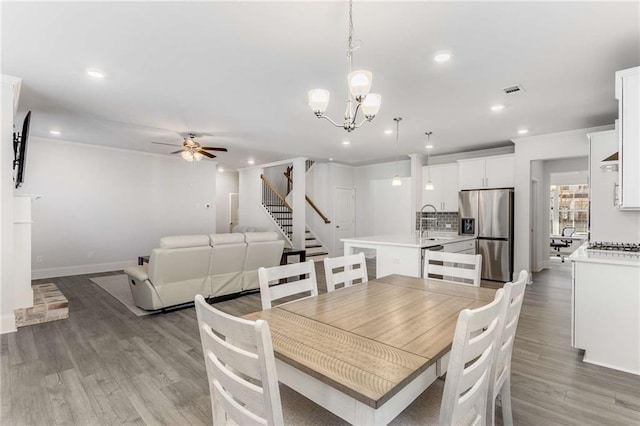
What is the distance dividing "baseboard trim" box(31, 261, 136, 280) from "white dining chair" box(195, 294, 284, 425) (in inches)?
273

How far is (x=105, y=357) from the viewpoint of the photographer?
9.28 ft

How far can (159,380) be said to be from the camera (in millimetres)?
2447

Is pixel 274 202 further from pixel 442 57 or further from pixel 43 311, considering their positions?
pixel 442 57

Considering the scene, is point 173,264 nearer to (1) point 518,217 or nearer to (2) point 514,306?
(2) point 514,306

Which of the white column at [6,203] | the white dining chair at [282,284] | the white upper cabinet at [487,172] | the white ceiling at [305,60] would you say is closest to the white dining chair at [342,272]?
the white dining chair at [282,284]

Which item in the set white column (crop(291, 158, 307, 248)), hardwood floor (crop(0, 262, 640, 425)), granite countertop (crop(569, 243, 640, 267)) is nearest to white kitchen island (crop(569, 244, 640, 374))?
granite countertop (crop(569, 243, 640, 267))

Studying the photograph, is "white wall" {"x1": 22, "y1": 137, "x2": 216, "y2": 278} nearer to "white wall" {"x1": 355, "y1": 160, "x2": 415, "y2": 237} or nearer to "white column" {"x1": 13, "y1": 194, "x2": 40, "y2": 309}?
"white column" {"x1": 13, "y1": 194, "x2": 40, "y2": 309}

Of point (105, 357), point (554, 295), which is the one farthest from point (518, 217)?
point (105, 357)

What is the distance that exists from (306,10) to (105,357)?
3295 millimetres

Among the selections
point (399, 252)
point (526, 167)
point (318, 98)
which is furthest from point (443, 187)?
point (318, 98)

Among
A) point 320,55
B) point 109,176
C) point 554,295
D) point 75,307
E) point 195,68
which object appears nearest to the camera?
point 320,55

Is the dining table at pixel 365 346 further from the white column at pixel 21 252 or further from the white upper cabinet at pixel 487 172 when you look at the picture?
the white upper cabinet at pixel 487 172

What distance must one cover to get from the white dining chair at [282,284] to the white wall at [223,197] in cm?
884

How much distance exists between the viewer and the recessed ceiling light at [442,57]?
8.77 ft
